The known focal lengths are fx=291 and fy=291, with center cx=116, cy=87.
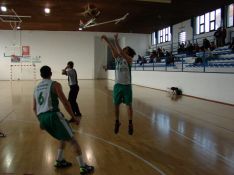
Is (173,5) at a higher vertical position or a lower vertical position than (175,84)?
higher

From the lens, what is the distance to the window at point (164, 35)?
86.3 ft

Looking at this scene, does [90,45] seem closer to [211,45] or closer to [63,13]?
[63,13]

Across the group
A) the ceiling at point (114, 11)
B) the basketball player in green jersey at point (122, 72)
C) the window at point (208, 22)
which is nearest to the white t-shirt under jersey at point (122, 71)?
the basketball player in green jersey at point (122, 72)

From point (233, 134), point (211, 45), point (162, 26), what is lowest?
point (233, 134)

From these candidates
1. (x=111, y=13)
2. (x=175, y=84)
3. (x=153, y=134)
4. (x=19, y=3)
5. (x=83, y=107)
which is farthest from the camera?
(x=111, y=13)

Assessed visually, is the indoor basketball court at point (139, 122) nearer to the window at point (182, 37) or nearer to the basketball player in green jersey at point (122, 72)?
the window at point (182, 37)

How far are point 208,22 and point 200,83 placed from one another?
8.11 meters

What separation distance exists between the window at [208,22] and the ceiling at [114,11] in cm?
44

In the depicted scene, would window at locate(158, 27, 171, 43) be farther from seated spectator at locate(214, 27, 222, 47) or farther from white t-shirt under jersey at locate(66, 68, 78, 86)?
white t-shirt under jersey at locate(66, 68, 78, 86)

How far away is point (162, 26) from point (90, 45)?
817 centimetres

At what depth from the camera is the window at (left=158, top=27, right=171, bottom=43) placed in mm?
26303

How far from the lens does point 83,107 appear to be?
10625 millimetres

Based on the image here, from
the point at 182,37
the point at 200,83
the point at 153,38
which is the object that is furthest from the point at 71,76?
the point at 153,38

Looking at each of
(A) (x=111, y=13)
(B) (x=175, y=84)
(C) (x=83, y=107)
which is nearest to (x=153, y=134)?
(C) (x=83, y=107)
